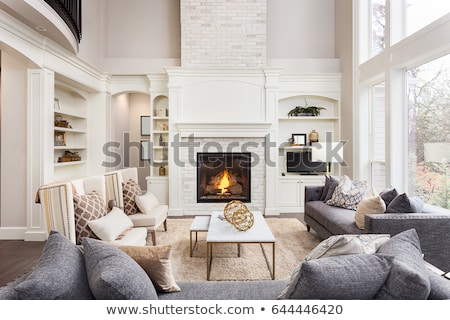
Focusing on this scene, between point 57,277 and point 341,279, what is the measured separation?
1.10m

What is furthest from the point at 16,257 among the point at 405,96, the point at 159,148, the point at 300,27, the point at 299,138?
the point at 300,27

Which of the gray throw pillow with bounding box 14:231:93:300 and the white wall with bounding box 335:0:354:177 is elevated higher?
the white wall with bounding box 335:0:354:177

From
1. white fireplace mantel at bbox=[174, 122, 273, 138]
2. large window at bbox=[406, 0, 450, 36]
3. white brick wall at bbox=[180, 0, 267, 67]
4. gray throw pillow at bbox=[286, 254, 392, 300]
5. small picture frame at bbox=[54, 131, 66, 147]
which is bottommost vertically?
gray throw pillow at bbox=[286, 254, 392, 300]

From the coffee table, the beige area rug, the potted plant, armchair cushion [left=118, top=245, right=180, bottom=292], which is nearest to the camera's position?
armchair cushion [left=118, top=245, right=180, bottom=292]

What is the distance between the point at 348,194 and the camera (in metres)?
4.11

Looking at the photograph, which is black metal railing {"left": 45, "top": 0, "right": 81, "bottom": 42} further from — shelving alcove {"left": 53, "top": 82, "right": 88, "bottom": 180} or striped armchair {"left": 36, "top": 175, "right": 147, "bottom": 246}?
striped armchair {"left": 36, "top": 175, "right": 147, "bottom": 246}

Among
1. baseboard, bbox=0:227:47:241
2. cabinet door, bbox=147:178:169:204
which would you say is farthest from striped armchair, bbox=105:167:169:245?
cabinet door, bbox=147:178:169:204

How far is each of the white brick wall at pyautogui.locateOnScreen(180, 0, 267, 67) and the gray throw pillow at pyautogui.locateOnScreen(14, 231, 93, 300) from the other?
4.87m

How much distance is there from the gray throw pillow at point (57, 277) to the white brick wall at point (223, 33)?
4.87 meters

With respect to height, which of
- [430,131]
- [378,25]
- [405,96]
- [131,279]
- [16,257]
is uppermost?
[378,25]

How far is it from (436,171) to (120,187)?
374cm

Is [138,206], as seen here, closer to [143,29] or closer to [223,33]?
[223,33]

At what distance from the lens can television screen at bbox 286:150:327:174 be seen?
20.5 feet

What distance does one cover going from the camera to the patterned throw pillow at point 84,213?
Result: 2773mm
